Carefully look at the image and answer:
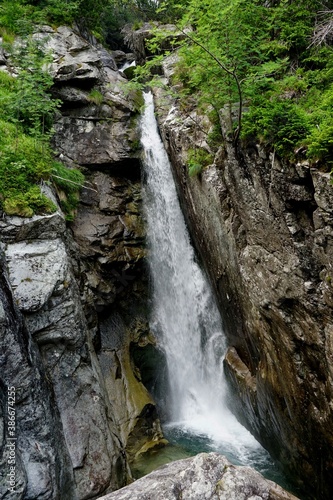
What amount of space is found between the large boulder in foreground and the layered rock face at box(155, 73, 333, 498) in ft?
11.0

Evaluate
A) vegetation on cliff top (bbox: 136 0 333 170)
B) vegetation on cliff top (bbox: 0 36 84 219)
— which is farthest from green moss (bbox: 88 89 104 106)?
vegetation on cliff top (bbox: 136 0 333 170)

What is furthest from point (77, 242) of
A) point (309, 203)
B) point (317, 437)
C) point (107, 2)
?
point (107, 2)

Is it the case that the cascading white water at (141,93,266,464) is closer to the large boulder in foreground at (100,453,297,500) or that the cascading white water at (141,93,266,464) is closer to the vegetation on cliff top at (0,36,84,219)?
the vegetation on cliff top at (0,36,84,219)

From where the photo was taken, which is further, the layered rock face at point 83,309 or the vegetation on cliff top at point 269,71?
the vegetation on cliff top at point 269,71

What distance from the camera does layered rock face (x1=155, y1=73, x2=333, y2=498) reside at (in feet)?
19.2

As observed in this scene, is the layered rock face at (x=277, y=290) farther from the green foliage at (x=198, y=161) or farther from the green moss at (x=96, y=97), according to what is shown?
the green moss at (x=96, y=97)

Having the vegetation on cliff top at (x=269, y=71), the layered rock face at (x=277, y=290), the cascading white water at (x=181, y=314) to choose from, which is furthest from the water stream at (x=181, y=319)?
the vegetation on cliff top at (x=269, y=71)

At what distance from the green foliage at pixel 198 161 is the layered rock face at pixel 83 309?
346 centimetres

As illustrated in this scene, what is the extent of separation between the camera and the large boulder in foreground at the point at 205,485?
2.84m

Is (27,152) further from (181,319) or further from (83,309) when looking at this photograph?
(181,319)

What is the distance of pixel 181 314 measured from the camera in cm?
1180

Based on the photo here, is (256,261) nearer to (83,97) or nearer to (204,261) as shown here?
(204,261)

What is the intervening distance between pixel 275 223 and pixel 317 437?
424cm

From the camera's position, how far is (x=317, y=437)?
6473mm
